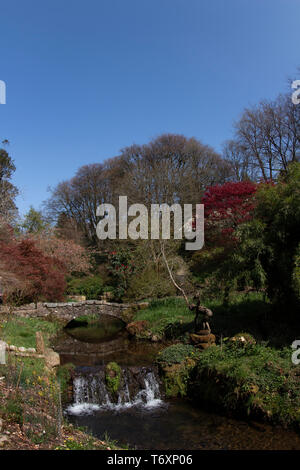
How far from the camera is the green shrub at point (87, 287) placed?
20.4 m

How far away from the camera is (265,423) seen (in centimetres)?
621

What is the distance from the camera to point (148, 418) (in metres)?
7.02

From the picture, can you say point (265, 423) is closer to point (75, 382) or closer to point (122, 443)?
point (122, 443)

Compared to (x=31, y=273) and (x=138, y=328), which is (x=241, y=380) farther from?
(x=31, y=273)

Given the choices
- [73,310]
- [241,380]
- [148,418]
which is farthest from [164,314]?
[241,380]

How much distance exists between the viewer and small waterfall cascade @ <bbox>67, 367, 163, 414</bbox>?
25.6 ft

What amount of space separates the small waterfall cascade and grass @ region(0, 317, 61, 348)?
8.19 feet

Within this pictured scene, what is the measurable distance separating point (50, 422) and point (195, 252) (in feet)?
52.4

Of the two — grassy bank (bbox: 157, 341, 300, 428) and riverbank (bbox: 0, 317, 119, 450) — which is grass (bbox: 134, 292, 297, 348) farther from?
riverbank (bbox: 0, 317, 119, 450)

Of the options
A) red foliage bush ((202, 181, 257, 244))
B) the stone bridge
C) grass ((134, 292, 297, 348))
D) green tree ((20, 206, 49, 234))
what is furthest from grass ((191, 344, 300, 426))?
green tree ((20, 206, 49, 234))

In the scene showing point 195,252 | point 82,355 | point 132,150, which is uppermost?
point 132,150

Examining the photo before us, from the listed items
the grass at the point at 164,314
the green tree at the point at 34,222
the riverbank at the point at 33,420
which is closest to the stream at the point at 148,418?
the riverbank at the point at 33,420

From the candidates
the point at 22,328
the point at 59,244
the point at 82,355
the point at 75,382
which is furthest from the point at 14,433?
the point at 59,244
